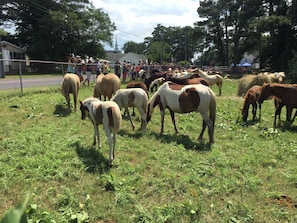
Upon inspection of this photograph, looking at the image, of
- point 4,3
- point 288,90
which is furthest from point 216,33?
point 288,90

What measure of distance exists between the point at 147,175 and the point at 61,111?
6140mm

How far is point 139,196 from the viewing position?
196 inches

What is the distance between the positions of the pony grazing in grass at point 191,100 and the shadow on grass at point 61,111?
3207 mm

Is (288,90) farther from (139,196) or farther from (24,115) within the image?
(24,115)

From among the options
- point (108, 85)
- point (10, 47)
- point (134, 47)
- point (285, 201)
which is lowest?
point (285, 201)

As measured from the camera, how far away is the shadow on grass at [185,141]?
7.62 m

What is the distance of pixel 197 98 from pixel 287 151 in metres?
2.65

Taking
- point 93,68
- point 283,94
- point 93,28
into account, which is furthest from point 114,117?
point 93,28

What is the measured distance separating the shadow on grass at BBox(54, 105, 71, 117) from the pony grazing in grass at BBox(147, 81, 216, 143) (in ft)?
10.5

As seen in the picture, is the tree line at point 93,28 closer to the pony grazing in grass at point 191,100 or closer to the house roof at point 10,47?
the house roof at point 10,47

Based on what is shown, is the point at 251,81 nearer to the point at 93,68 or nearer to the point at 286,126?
the point at 286,126

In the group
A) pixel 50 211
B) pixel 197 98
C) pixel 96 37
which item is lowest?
pixel 50 211

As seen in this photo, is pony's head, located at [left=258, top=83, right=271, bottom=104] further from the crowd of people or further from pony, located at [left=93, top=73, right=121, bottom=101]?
the crowd of people

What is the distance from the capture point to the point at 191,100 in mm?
8352
